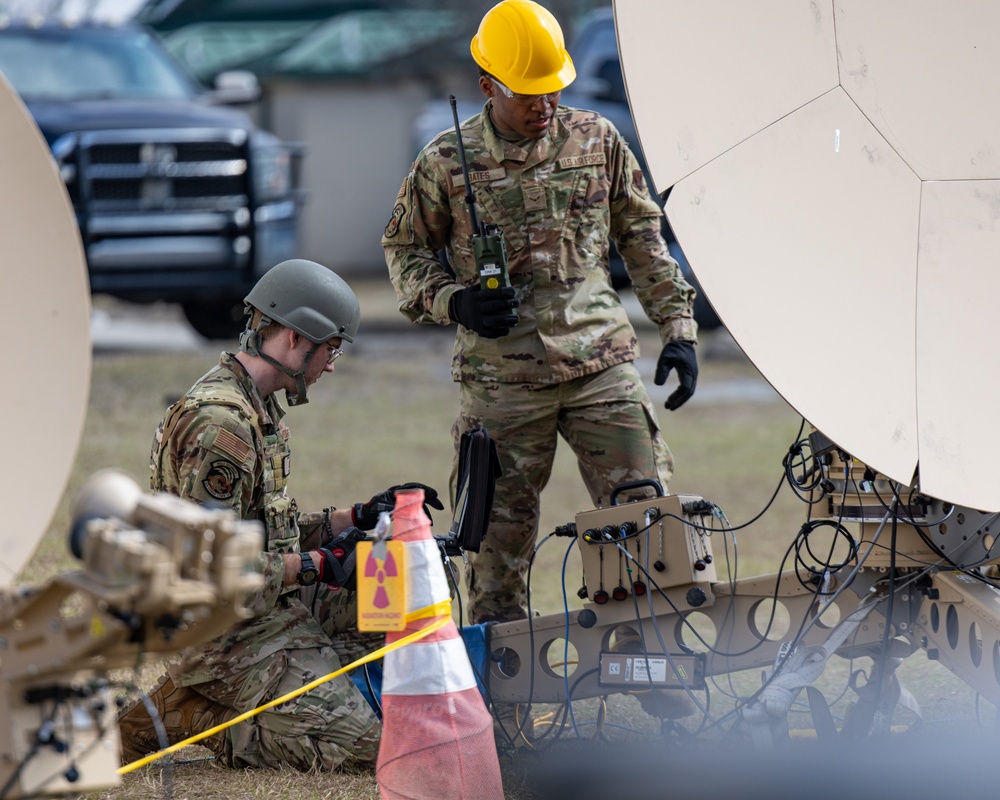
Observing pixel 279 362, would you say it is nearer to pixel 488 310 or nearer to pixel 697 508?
pixel 488 310

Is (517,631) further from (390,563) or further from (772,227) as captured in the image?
(772,227)

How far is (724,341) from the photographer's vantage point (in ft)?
47.3

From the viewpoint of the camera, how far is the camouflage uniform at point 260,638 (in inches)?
163

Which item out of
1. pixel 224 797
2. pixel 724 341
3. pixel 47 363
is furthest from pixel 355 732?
pixel 724 341

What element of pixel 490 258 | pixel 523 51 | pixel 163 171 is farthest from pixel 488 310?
pixel 163 171

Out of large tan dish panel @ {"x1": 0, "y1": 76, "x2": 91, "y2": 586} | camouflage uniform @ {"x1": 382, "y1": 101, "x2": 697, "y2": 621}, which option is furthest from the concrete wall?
large tan dish panel @ {"x1": 0, "y1": 76, "x2": 91, "y2": 586}

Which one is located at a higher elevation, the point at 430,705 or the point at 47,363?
the point at 47,363

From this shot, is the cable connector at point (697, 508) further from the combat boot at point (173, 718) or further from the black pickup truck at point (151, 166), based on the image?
the black pickup truck at point (151, 166)

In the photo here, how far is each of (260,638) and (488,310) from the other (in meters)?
1.32

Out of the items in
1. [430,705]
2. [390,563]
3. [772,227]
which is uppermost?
[772,227]

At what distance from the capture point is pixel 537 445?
517 centimetres

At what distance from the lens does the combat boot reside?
4.37m

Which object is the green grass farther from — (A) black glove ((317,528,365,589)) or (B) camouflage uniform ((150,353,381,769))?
(A) black glove ((317,528,365,589))

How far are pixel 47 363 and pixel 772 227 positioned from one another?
2056 millimetres
